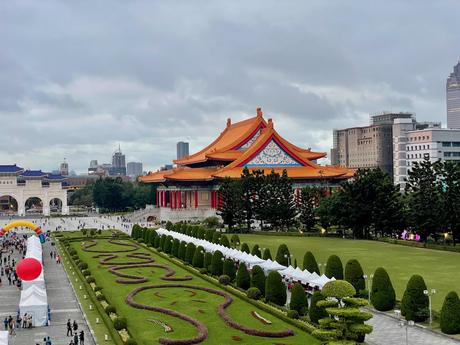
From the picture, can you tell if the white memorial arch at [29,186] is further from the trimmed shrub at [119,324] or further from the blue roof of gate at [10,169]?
the trimmed shrub at [119,324]

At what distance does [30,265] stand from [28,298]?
3514 millimetres

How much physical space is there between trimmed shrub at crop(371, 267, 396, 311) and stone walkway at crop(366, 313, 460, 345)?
1.82 meters

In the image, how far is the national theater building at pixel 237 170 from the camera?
295 feet

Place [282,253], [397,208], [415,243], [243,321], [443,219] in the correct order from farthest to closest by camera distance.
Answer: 1. [397,208]
2. [415,243]
3. [443,219]
4. [282,253]
5. [243,321]

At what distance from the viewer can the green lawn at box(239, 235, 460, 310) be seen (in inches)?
1441

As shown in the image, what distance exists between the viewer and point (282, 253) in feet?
140

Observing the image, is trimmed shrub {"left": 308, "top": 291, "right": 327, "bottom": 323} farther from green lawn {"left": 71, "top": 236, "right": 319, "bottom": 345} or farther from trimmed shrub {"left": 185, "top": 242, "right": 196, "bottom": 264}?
trimmed shrub {"left": 185, "top": 242, "right": 196, "bottom": 264}

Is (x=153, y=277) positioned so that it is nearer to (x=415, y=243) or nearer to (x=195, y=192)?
(x=415, y=243)

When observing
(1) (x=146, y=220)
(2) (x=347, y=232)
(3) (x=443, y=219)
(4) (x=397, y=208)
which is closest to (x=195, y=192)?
(1) (x=146, y=220)

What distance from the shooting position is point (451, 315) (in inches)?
1046

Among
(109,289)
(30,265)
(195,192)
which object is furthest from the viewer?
(195,192)

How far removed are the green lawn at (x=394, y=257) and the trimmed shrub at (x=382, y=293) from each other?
2162mm

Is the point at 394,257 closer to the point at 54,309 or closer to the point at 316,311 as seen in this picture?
the point at 316,311

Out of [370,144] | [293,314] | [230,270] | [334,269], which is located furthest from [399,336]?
[370,144]
